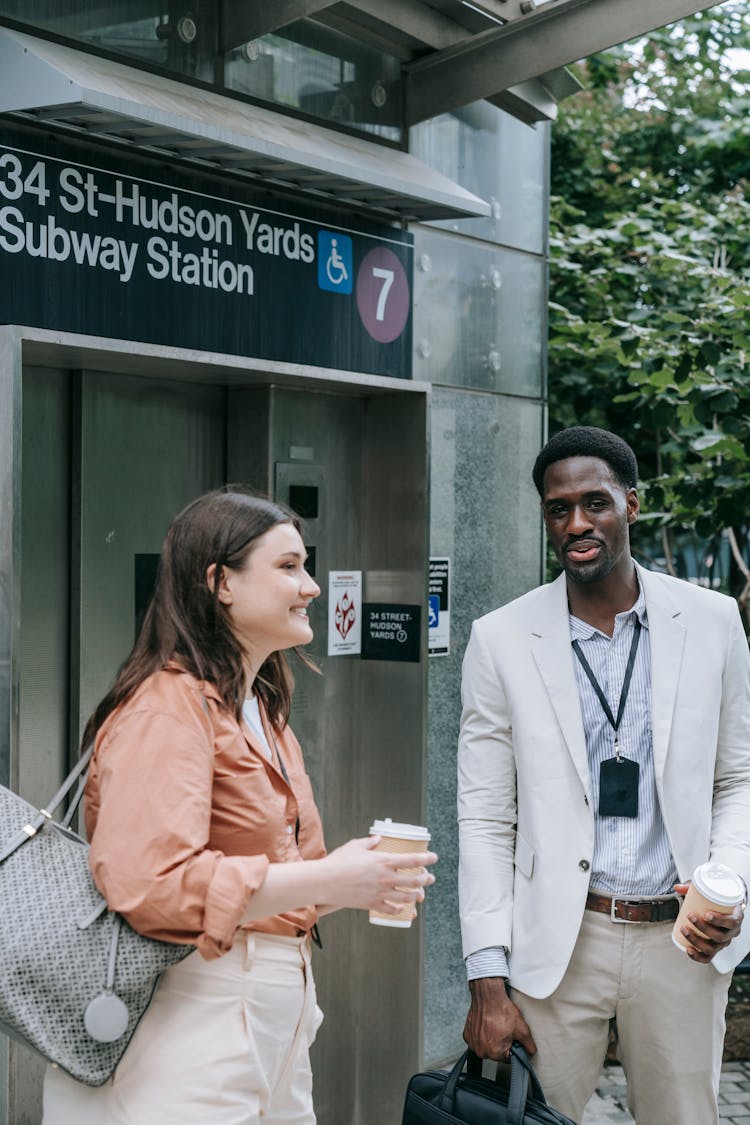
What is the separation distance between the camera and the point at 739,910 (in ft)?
9.35

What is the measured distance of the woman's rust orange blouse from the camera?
86.3 inches

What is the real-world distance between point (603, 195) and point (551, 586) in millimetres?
7063

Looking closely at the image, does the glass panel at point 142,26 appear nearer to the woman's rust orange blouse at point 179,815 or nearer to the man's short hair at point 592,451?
the man's short hair at point 592,451

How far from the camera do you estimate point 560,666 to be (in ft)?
10.5

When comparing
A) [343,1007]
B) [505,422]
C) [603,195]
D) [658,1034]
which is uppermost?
[603,195]

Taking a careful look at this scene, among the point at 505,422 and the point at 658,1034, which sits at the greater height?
the point at 505,422

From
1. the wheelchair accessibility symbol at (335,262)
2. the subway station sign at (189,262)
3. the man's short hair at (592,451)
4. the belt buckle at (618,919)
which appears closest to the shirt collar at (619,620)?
the man's short hair at (592,451)

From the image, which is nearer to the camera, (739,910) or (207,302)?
(739,910)

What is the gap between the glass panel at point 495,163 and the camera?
5.04m

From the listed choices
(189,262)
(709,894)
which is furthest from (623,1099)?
(189,262)

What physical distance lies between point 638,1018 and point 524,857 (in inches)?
16.8

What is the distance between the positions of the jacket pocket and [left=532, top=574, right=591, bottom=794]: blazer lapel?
20 centimetres

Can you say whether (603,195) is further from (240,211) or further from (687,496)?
(240,211)

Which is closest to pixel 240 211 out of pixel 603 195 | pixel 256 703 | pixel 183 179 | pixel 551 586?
pixel 183 179
